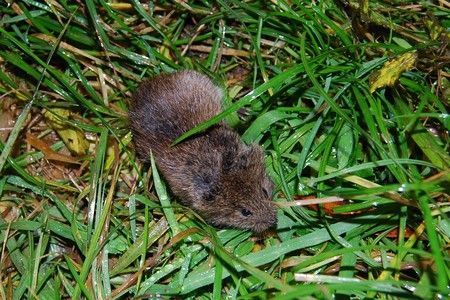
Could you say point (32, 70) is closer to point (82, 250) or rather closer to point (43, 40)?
point (43, 40)

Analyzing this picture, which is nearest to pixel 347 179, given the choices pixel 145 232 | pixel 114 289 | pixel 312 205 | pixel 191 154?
pixel 312 205

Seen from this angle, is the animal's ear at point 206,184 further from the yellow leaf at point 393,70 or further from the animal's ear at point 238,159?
the yellow leaf at point 393,70

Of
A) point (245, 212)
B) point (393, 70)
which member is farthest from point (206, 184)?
point (393, 70)

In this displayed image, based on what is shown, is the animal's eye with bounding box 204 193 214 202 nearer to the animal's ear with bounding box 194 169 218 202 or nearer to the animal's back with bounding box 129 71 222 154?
the animal's ear with bounding box 194 169 218 202

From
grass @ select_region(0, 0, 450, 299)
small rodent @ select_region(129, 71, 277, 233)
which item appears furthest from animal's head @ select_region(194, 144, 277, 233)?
grass @ select_region(0, 0, 450, 299)

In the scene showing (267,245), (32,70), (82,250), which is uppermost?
(32,70)

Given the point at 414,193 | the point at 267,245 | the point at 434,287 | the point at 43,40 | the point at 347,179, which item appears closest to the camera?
the point at 434,287
